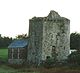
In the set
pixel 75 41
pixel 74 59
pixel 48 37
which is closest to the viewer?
pixel 74 59

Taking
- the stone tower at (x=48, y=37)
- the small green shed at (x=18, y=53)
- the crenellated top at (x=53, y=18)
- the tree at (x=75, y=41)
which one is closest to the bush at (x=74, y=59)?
the stone tower at (x=48, y=37)


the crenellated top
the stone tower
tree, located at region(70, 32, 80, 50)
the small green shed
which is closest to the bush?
the stone tower

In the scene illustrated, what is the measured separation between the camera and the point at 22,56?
2945 inches

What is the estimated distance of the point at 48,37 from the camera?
7138 centimetres

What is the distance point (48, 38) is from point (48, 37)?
16 cm

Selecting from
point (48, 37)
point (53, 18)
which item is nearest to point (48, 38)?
point (48, 37)

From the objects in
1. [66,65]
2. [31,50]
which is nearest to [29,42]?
[31,50]

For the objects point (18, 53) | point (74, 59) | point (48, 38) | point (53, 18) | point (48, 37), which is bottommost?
point (74, 59)

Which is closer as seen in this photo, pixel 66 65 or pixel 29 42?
pixel 66 65

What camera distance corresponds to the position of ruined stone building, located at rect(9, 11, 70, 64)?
233 feet

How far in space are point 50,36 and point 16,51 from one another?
7335mm

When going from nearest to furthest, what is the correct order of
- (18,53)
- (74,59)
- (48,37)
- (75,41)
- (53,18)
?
(74,59), (48,37), (53,18), (18,53), (75,41)

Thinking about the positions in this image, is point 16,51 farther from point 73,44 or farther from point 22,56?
point 73,44

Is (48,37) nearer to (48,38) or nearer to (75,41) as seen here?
(48,38)
